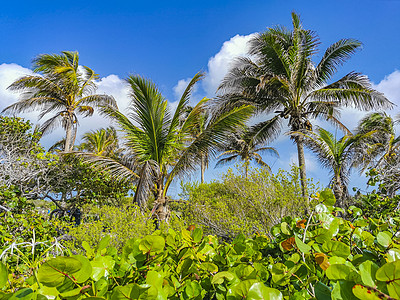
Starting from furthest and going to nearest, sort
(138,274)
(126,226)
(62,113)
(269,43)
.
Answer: (62,113)
(269,43)
(126,226)
(138,274)

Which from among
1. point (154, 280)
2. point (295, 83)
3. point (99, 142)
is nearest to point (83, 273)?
point (154, 280)

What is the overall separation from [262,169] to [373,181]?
117 inches

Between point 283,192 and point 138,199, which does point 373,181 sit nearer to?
point 283,192

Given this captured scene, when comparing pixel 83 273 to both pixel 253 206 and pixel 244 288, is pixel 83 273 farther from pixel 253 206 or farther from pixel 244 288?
pixel 253 206

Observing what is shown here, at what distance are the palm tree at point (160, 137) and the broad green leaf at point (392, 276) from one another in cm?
614

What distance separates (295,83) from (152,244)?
31.6 feet

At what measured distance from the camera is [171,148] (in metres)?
7.50

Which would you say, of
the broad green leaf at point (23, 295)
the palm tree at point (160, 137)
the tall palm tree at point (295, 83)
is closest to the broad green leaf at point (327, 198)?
the broad green leaf at point (23, 295)

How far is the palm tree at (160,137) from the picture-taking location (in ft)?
22.0

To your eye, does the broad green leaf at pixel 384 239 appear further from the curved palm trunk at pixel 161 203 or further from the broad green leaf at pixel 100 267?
the curved palm trunk at pixel 161 203

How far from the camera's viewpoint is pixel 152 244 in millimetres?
812

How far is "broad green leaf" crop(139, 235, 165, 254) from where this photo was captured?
0.80 metres

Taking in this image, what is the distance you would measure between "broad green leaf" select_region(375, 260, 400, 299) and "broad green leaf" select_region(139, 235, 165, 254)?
55 centimetres

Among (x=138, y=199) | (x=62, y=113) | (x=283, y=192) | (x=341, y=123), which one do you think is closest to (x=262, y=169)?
(x=283, y=192)
